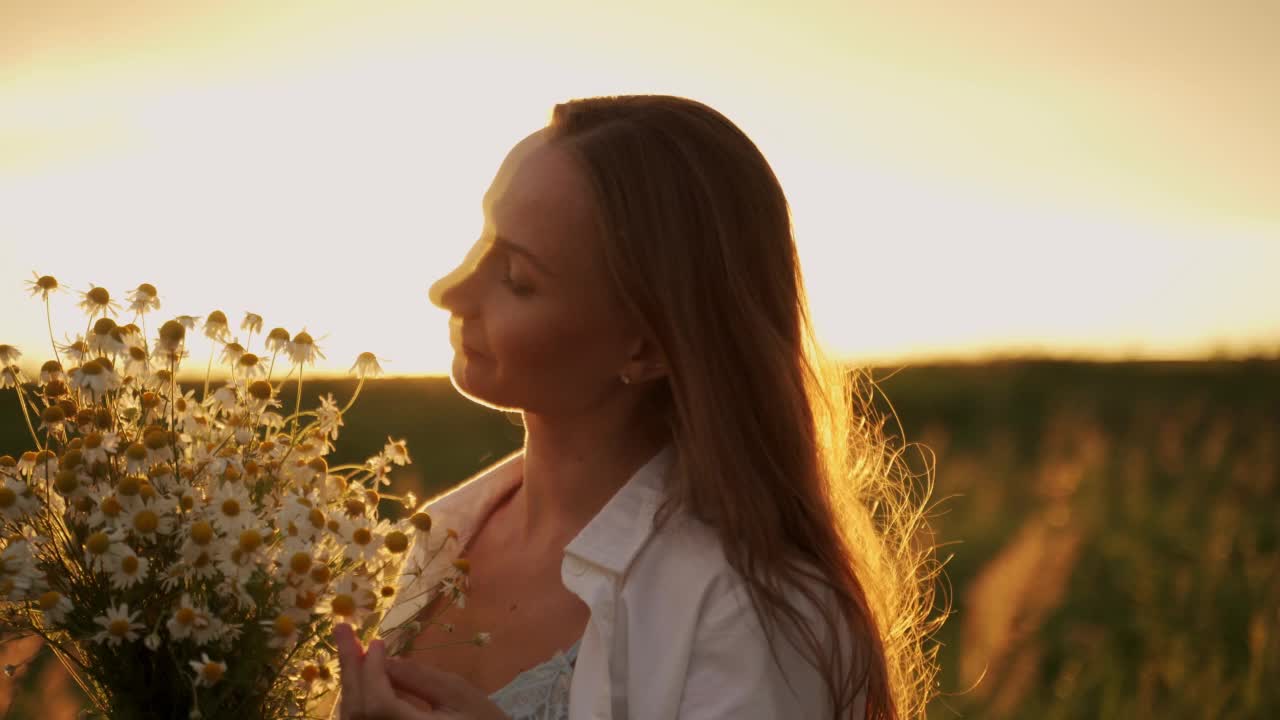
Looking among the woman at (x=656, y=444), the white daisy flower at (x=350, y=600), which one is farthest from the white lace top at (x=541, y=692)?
the white daisy flower at (x=350, y=600)

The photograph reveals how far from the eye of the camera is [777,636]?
93.7 inches

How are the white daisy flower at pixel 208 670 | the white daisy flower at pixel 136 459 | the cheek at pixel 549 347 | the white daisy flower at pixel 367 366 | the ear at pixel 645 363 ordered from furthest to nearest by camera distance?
the ear at pixel 645 363 → the cheek at pixel 549 347 → the white daisy flower at pixel 367 366 → the white daisy flower at pixel 136 459 → the white daisy flower at pixel 208 670

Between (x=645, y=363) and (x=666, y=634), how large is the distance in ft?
1.75

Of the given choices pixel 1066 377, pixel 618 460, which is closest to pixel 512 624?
pixel 618 460

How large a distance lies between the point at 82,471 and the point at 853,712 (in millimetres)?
1425

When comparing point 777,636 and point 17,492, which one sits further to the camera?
point 777,636

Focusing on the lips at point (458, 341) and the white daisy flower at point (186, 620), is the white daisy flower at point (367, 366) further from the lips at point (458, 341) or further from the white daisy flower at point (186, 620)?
the white daisy flower at point (186, 620)

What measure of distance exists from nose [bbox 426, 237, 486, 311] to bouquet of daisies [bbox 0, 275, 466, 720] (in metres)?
0.39

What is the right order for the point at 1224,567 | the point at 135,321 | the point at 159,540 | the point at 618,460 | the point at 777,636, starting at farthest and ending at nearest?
the point at 1224,567 < the point at 618,460 < the point at 777,636 < the point at 135,321 < the point at 159,540

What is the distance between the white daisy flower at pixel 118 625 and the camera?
1.87 meters

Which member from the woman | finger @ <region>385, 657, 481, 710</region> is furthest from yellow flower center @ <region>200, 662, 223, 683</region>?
the woman

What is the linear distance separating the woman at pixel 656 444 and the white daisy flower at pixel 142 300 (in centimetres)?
54

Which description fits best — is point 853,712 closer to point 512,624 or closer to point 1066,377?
point 512,624

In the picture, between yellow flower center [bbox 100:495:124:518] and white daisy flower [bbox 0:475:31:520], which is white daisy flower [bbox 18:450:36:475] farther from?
yellow flower center [bbox 100:495:124:518]
